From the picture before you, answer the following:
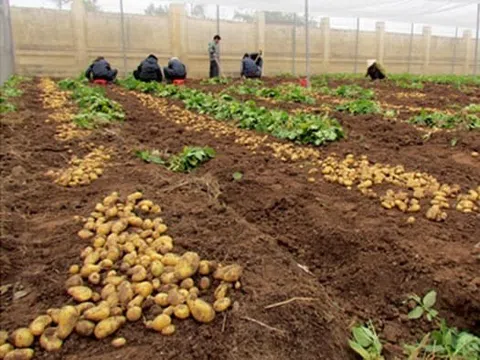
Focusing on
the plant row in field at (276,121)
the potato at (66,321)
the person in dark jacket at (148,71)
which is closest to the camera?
the potato at (66,321)

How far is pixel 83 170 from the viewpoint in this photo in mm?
3186

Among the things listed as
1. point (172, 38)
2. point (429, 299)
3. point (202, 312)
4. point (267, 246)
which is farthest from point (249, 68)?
point (202, 312)

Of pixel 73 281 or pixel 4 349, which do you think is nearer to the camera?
pixel 4 349

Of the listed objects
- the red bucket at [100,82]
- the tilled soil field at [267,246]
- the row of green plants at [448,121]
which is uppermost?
A: the red bucket at [100,82]

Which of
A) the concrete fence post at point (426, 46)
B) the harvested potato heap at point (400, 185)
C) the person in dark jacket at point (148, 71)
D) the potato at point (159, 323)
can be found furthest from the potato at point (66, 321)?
the concrete fence post at point (426, 46)

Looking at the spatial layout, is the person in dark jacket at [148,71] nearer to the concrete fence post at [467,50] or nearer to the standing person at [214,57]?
the standing person at [214,57]

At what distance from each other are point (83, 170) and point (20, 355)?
1947 mm

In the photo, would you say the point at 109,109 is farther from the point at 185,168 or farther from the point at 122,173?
the point at 122,173

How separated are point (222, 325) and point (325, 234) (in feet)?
4.10

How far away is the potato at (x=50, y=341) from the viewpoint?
1.44 m

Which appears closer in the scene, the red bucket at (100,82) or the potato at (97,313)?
the potato at (97,313)

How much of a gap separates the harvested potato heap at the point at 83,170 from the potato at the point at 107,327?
5.24 feet

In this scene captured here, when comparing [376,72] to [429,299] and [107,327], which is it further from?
[107,327]

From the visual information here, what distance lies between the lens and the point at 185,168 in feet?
12.4
